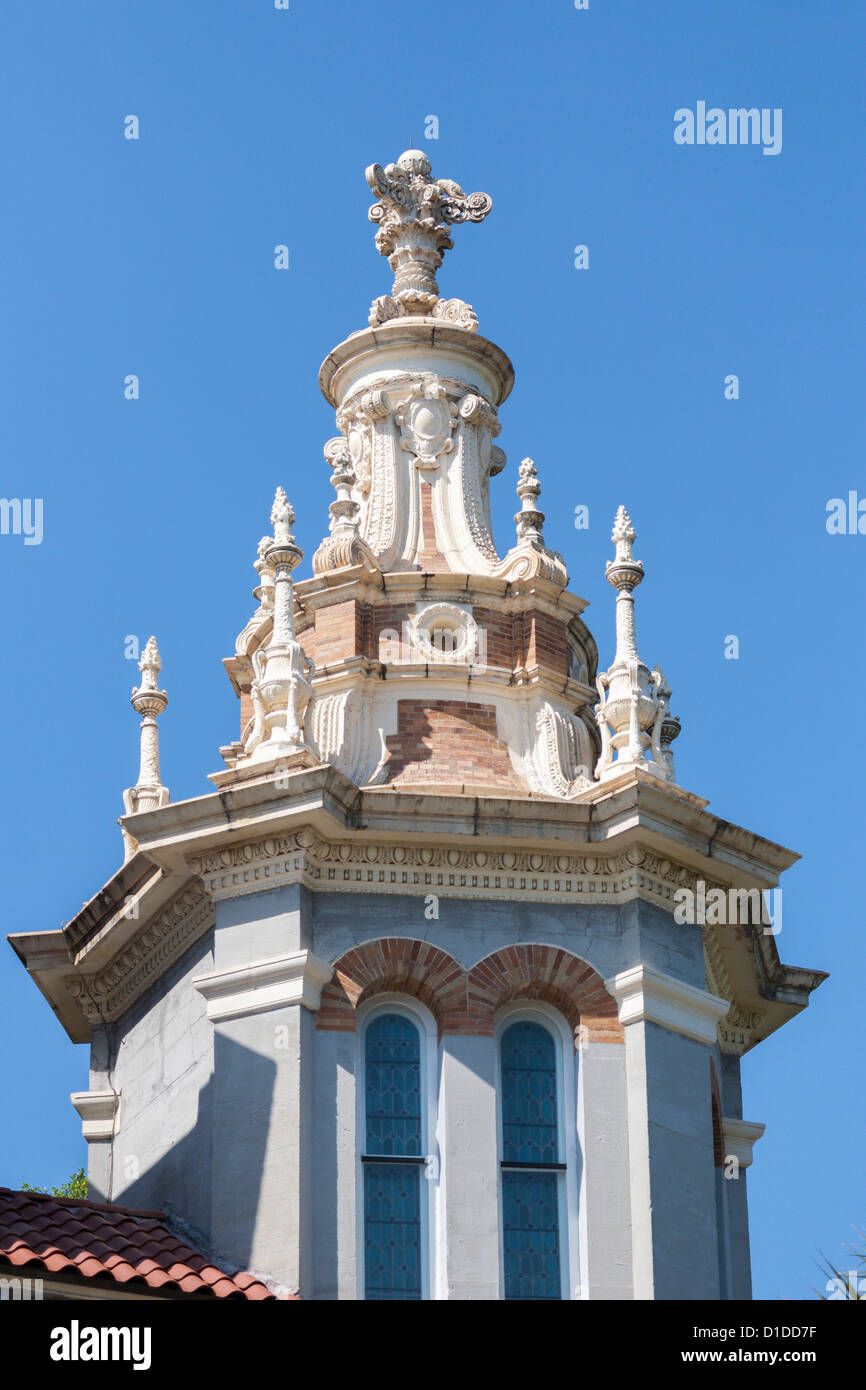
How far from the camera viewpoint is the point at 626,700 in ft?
98.0

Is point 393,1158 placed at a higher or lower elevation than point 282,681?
lower

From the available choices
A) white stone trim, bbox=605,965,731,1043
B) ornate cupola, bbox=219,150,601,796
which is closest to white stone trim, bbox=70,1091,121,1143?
ornate cupola, bbox=219,150,601,796

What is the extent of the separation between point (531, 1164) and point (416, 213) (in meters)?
12.1

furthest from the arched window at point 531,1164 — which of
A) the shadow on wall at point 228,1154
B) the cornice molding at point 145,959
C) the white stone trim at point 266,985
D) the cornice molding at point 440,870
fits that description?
the cornice molding at point 145,959

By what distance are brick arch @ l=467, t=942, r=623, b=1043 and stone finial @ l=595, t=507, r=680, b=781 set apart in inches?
75.2

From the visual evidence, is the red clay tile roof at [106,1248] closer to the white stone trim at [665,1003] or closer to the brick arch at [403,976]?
the brick arch at [403,976]

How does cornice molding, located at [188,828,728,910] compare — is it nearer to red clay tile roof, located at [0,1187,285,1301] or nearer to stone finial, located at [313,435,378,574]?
red clay tile roof, located at [0,1187,285,1301]

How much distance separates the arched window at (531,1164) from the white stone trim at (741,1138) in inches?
126

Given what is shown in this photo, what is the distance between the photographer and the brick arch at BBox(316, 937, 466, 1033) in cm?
2838

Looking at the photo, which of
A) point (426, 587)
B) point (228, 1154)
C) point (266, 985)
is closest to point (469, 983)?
point (266, 985)

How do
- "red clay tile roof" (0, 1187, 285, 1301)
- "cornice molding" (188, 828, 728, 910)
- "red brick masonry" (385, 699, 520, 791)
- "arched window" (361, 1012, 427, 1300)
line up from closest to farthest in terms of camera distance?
"red clay tile roof" (0, 1187, 285, 1301)
"arched window" (361, 1012, 427, 1300)
"cornice molding" (188, 828, 728, 910)
"red brick masonry" (385, 699, 520, 791)

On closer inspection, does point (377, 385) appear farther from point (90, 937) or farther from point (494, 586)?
point (90, 937)

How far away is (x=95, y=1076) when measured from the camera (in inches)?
1236

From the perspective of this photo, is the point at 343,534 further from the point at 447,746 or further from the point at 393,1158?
the point at 393,1158
